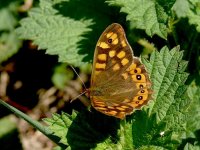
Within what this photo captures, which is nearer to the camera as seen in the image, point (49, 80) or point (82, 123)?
point (82, 123)

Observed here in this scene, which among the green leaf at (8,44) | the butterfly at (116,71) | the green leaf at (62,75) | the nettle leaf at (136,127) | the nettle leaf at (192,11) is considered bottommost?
the green leaf at (62,75)

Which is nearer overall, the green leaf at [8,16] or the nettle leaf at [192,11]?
the nettle leaf at [192,11]

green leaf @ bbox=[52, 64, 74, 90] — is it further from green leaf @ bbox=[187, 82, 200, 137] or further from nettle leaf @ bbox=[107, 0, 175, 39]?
green leaf @ bbox=[187, 82, 200, 137]

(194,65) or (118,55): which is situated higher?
(118,55)

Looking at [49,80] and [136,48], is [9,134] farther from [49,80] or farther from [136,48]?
[136,48]

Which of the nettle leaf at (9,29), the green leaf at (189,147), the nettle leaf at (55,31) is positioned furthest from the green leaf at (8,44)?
the green leaf at (189,147)

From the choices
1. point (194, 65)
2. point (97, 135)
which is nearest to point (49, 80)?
point (194, 65)

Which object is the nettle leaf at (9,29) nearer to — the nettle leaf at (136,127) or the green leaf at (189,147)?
the nettle leaf at (136,127)
